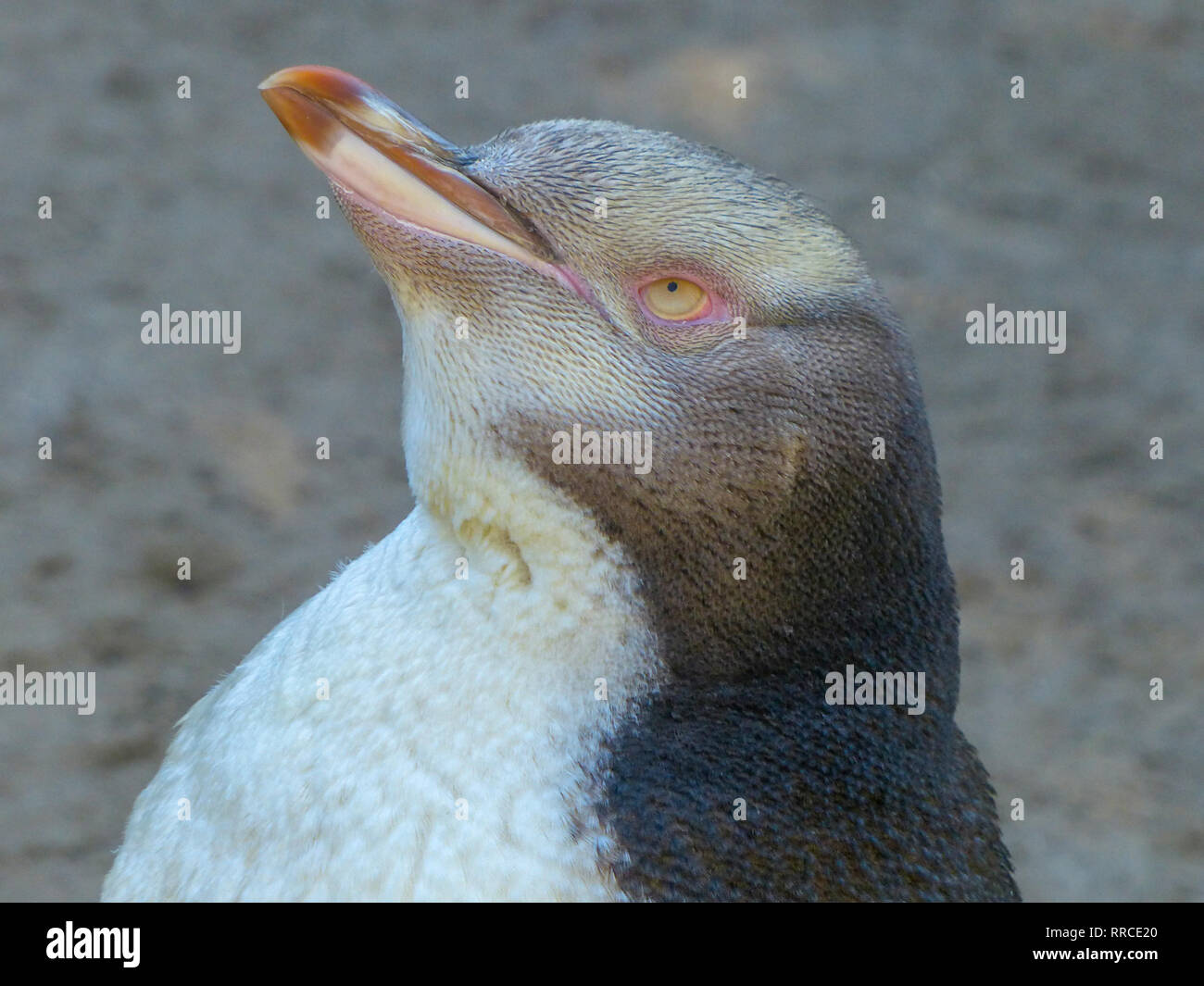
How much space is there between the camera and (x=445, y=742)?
7.51 feet

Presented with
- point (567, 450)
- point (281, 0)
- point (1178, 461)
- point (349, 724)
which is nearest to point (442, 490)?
point (567, 450)

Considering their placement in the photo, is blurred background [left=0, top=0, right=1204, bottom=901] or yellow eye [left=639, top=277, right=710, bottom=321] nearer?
yellow eye [left=639, top=277, right=710, bottom=321]

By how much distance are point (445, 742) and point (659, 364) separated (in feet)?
2.07

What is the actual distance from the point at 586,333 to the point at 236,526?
9.66ft

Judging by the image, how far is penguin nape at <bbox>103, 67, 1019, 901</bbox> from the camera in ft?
7.51

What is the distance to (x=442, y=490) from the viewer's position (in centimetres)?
236

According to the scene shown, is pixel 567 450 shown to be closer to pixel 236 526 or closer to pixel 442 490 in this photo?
pixel 442 490

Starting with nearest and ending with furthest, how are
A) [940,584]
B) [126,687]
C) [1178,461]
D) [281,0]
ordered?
[940,584] → [126,687] → [1178,461] → [281,0]
